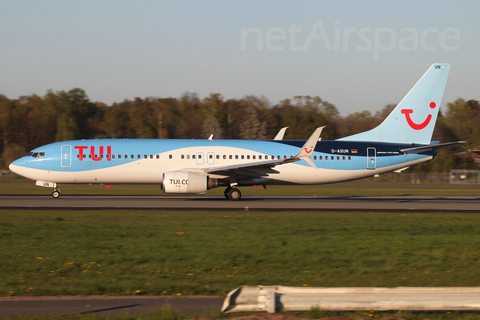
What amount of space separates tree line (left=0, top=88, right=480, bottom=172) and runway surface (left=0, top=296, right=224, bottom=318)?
68.0 m

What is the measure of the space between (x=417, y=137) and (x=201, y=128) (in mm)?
58199

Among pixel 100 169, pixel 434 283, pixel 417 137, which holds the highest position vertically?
pixel 417 137

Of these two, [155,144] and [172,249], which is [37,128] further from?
[172,249]

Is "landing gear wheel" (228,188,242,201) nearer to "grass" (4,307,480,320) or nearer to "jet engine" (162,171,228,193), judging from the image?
"jet engine" (162,171,228,193)

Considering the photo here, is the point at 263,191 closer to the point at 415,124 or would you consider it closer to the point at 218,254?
the point at 415,124

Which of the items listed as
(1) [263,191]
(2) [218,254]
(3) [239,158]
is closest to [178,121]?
(1) [263,191]

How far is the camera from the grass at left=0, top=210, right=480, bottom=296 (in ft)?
30.6

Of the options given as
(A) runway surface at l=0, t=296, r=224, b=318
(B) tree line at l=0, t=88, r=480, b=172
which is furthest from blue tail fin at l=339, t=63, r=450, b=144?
(B) tree line at l=0, t=88, r=480, b=172

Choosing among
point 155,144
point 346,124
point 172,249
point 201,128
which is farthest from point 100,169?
point 346,124

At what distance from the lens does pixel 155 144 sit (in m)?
27.3

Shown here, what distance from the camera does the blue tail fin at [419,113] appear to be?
96.6 ft

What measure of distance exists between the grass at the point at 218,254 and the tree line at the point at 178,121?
5962 cm

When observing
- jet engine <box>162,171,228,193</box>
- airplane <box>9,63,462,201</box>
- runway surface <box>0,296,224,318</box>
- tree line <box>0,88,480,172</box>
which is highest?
tree line <box>0,88,480,172</box>

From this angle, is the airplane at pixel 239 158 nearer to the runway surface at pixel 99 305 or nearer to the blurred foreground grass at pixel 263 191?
the blurred foreground grass at pixel 263 191
